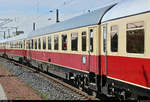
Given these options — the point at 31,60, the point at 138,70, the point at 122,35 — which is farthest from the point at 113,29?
the point at 31,60

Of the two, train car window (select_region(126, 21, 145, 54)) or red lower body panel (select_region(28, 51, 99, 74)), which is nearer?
train car window (select_region(126, 21, 145, 54))

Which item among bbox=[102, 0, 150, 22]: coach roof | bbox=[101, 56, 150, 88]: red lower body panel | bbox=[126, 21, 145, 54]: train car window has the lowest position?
bbox=[101, 56, 150, 88]: red lower body panel

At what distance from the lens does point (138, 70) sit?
23.9 ft

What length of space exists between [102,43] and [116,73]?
151cm

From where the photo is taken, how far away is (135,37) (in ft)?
24.4

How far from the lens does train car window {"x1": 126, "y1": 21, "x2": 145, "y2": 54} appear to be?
7168 millimetres

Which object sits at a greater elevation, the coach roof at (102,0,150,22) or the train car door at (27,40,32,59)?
the coach roof at (102,0,150,22)

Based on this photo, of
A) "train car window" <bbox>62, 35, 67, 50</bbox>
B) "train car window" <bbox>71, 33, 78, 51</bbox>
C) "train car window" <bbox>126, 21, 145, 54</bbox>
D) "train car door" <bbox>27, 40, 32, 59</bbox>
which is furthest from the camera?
"train car door" <bbox>27, 40, 32, 59</bbox>

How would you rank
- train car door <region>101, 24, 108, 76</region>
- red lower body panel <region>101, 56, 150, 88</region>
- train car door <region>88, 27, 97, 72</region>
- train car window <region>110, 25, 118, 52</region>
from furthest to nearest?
train car door <region>88, 27, 97, 72</region> < train car door <region>101, 24, 108, 76</region> < train car window <region>110, 25, 118, 52</region> < red lower body panel <region>101, 56, 150, 88</region>

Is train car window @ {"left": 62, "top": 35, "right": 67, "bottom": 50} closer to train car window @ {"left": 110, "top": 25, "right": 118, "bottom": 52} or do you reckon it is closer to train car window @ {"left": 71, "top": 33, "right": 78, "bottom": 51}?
train car window @ {"left": 71, "top": 33, "right": 78, "bottom": 51}

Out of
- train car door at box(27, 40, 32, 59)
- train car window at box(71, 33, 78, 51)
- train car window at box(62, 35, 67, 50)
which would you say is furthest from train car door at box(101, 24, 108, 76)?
train car door at box(27, 40, 32, 59)

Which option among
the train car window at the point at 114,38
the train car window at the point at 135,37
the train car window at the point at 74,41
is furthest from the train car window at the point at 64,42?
the train car window at the point at 135,37

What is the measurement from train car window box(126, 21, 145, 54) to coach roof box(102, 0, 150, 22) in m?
0.36

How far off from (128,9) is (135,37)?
101 cm
